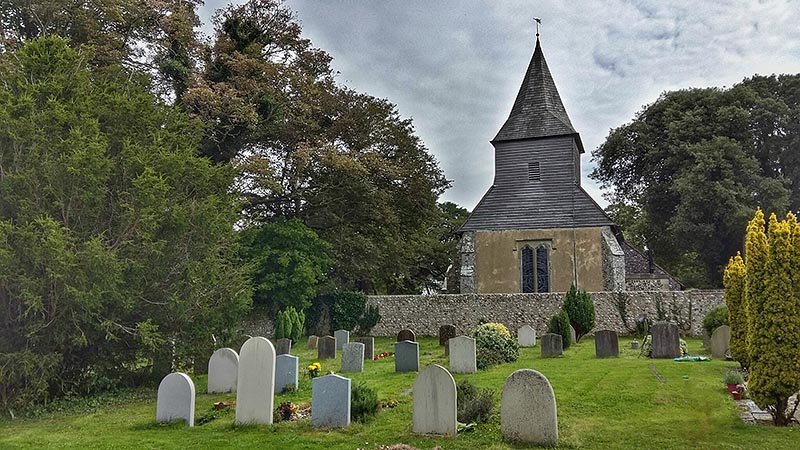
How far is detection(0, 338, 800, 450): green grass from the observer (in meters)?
7.20

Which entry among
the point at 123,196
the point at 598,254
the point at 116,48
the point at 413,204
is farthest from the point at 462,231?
the point at 123,196

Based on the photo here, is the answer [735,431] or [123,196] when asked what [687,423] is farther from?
[123,196]

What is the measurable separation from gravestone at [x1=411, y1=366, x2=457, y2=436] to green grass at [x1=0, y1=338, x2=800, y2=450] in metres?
0.16

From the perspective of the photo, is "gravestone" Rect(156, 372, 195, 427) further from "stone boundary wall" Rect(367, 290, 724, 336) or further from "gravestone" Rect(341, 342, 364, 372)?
"stone boundary wall" Rect(367, 290, 724, 336)

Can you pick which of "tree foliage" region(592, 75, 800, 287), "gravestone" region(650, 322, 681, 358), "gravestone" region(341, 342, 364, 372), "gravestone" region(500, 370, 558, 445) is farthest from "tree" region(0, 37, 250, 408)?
"tree foliage" region(592, 75, 800, 287)

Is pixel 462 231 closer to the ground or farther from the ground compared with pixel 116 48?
closer to the ground

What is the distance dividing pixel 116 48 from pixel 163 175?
31.1 feet

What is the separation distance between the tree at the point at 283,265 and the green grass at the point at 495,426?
10458mm

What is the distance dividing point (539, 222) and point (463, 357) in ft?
46.9

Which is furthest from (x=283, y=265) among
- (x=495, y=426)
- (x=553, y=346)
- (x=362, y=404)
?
(x=495, y=426)

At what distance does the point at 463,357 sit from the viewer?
512 inches

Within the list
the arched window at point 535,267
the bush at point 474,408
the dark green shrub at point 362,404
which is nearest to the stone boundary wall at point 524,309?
the arched window at point 535,267

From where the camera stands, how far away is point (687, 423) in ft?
25.9

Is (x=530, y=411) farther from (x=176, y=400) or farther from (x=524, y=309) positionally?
(x=524, y=309)
